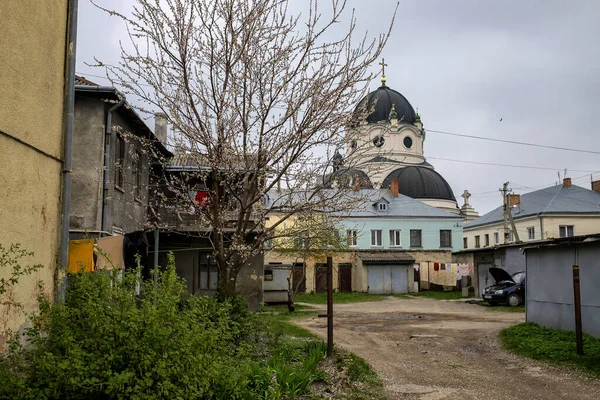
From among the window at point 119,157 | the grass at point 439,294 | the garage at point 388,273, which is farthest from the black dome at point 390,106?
the window at point 119,157

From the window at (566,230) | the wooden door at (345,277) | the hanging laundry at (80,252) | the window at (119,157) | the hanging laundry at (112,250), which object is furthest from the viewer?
A: the window at (566,230)

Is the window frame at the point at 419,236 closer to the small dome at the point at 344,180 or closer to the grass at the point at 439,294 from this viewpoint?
the grass at the point at 439,294

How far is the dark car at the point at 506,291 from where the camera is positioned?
27578 mm

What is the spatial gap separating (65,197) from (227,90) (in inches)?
117

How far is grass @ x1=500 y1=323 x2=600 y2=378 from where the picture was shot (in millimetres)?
10971

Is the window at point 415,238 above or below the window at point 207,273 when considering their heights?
above

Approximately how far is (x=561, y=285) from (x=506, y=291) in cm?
1337

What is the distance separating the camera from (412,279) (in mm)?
42375

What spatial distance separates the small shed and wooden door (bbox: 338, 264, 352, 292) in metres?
27.1

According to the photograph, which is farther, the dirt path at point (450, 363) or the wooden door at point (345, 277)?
the wooden door at point (345, 277)

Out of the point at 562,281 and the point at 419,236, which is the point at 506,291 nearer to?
the point at 562,281

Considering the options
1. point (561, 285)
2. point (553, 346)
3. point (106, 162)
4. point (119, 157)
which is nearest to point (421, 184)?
point (561, 285)

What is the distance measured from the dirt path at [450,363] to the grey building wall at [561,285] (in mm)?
1491

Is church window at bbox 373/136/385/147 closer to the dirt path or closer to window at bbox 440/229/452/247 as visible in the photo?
the dirt path
